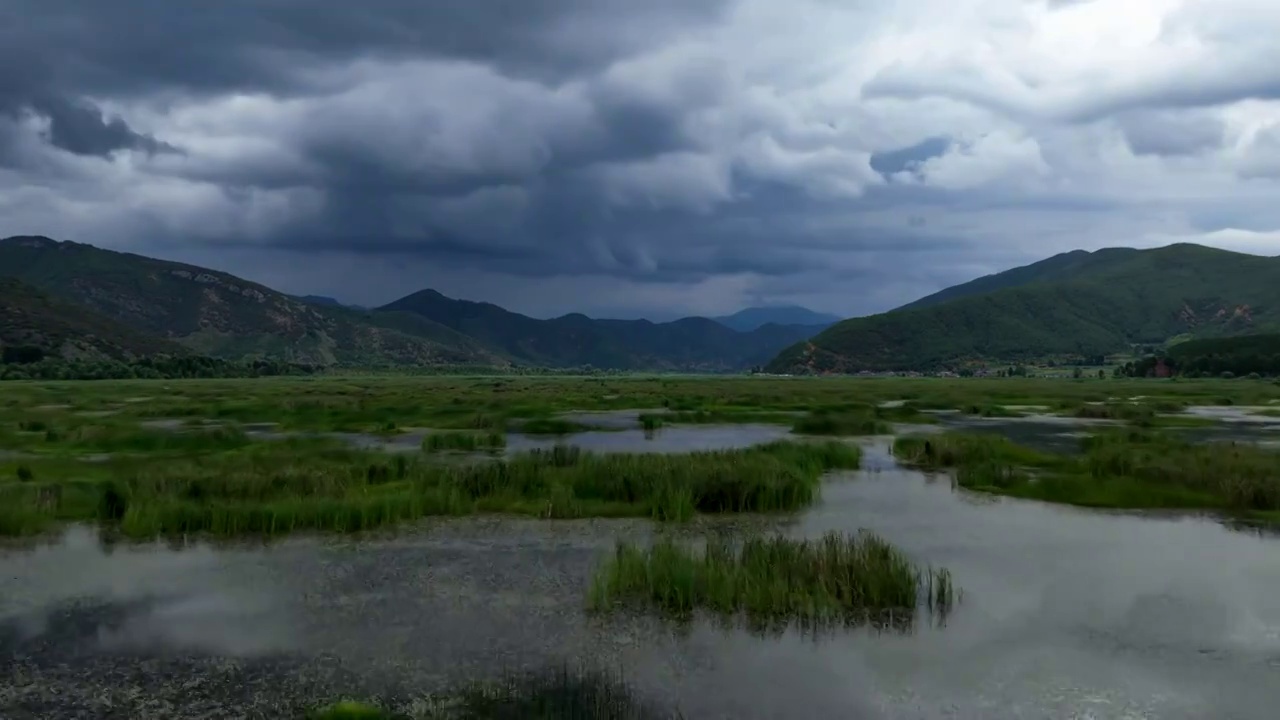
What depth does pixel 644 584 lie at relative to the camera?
19.0m

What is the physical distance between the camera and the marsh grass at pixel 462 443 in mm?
46938

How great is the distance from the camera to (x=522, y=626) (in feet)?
56.2

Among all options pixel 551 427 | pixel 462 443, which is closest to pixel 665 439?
pixel 551 427

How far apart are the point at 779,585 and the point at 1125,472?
931 inches

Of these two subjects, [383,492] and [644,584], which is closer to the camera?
[644,584]

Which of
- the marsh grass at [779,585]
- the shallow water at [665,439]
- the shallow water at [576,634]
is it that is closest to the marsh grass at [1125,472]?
the shallow water at [576,634]

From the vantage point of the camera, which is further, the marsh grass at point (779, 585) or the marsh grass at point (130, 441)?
the marsh grass at point (130, 441)

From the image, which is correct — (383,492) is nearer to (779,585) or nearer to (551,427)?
(779,585)

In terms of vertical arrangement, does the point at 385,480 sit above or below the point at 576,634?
above

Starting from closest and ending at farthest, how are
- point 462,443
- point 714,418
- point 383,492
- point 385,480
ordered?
1. point 383,492
2. point 385,480
3. point 462,443
4. point 714,418

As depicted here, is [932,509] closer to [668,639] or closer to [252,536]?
[668,639]

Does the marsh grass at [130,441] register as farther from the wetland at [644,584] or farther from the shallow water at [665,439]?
the shallow water at [665,439]

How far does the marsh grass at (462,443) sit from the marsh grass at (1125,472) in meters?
22.1

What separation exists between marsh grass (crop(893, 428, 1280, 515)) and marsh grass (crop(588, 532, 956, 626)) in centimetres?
1536
